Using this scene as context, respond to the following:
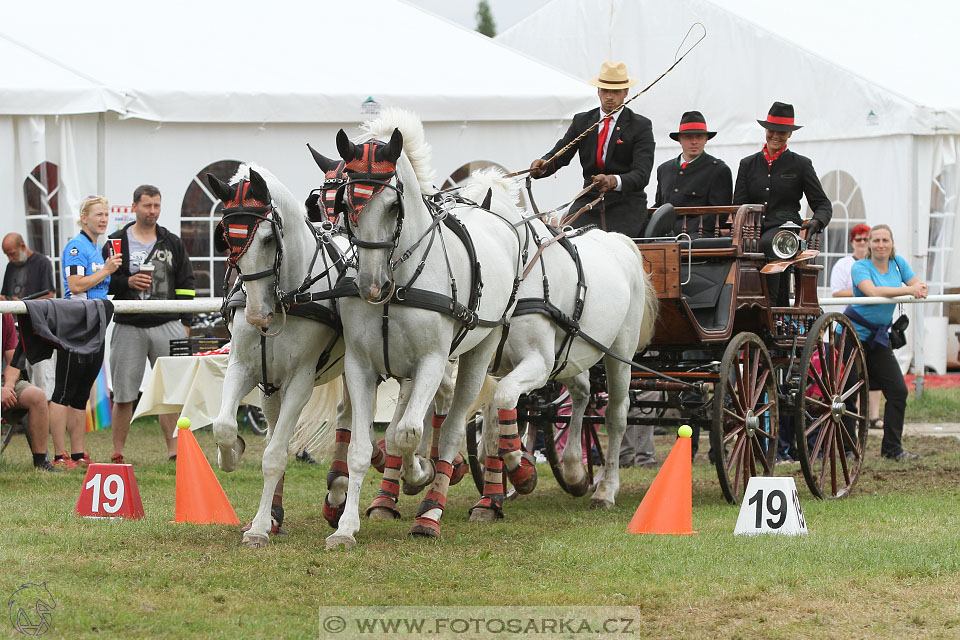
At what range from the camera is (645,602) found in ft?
14.9

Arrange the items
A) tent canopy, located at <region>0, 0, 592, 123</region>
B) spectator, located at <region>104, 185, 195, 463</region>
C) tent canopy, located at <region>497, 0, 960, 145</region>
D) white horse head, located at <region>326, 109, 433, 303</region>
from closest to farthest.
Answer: white horse head, located at <region>326, 109, 433, 303</region> → spectator, located at <region>104, 185, 195, 463</region> → tent canopy, located at <region>0, 0, 592, 123</region> → tent canopy, located at <region>497, 0, 960, 145</region>

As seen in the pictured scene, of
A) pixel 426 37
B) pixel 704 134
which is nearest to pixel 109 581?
pixel 704 134

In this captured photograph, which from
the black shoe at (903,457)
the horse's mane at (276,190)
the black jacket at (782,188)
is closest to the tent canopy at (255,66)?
the black jacket at (782,188)

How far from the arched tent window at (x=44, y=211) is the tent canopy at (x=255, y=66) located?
66 cm

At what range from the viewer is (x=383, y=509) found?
6547 mm

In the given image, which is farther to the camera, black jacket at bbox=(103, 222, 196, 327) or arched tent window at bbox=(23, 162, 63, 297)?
arched tent window at bbox=(23, 162, 63, 297)

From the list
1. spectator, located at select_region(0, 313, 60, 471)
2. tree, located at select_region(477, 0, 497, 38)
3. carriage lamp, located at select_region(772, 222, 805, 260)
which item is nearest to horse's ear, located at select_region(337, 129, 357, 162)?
carriage lamp, located at select_region(772, 222, 805, 260)

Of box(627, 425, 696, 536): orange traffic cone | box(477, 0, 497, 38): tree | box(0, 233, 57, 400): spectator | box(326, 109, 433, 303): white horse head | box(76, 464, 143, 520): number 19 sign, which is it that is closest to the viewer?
box(326, 109, 433, 303): white horse head

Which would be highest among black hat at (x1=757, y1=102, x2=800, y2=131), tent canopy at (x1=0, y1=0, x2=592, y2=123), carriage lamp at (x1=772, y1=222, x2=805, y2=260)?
tent canopy at (x1=0, y1=0, x2=592, y2=123)

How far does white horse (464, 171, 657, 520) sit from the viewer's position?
6.43 meters

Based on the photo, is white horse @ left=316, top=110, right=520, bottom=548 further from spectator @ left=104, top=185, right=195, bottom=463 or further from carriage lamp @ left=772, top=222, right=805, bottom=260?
spectator @ left=104, top=185, right=195, bottom=463

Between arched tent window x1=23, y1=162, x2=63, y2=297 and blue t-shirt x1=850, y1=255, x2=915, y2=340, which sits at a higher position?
arched tent window x1=23, y1=162, x2=63, y2=297

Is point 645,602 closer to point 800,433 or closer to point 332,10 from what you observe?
point 800,433

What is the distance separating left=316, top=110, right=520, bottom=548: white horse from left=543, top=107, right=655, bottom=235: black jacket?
2.14m
